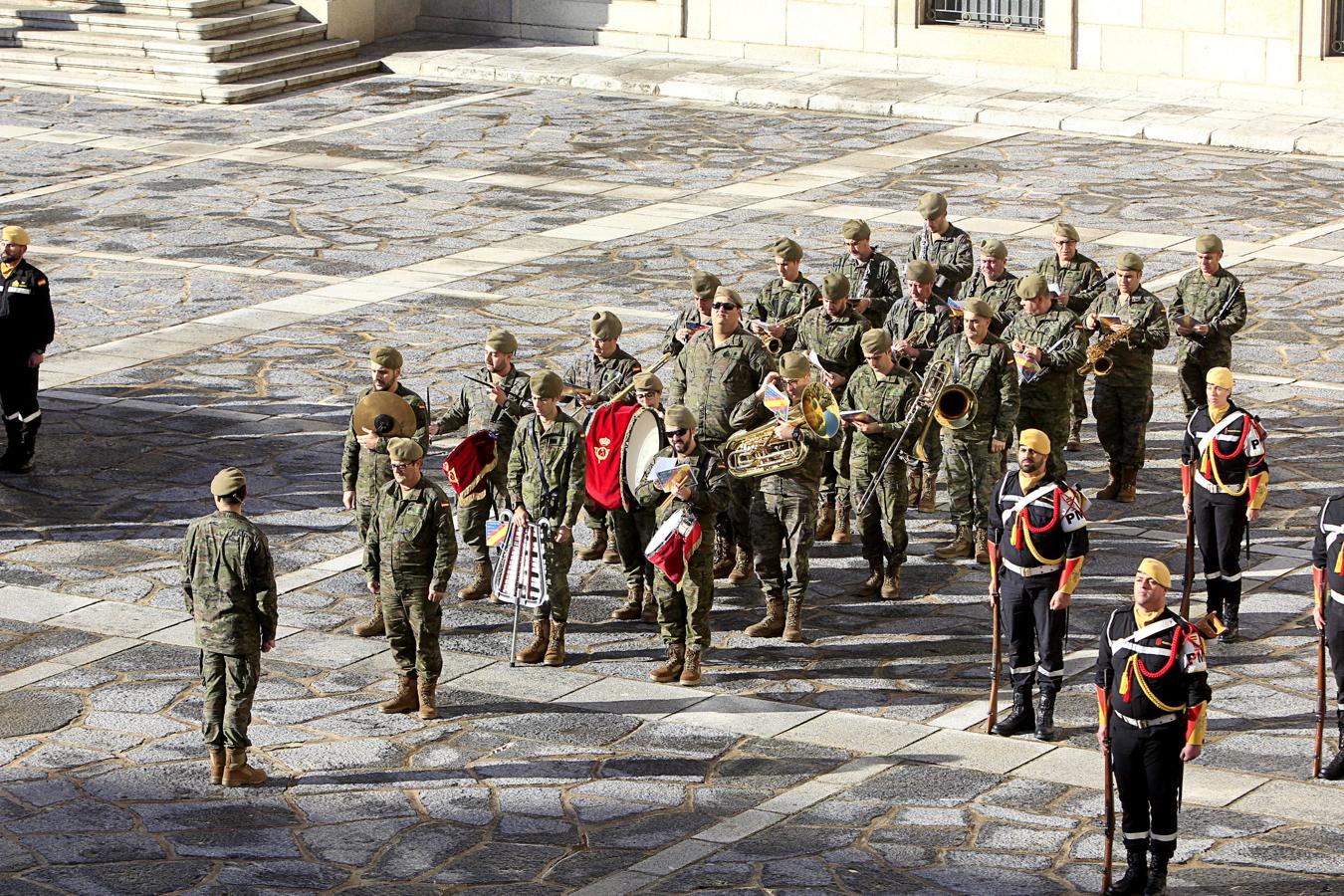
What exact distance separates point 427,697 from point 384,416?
6.27ft

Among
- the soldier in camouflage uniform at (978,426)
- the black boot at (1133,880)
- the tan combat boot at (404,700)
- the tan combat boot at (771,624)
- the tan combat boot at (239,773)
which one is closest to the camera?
the black boot at (1133,880)

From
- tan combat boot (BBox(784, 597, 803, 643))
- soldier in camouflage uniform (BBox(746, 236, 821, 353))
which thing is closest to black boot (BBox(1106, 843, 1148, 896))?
tan combat boot (BBox(784, 597, 803, 643))

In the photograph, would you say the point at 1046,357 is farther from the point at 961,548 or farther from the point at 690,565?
the point at 690,565

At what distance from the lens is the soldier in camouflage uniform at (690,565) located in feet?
40.1

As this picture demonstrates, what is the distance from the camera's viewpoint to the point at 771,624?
42.8ft

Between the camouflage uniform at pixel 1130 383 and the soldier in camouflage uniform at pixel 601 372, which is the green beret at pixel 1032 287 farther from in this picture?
the soldier in camouflage uniform at pixel 601 372

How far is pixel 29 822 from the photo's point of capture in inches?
407

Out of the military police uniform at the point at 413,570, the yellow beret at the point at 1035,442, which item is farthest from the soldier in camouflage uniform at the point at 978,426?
the military police uniform at the point at 413,570

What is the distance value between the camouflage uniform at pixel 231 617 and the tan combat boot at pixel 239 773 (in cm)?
4

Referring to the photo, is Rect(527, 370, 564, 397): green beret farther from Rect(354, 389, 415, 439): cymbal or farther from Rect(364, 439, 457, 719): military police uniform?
Rect(364, 439, 457, 719): military police uniform

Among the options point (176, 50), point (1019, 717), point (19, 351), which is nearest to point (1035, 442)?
point (1019, 717)

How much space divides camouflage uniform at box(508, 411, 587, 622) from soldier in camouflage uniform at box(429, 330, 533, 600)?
680mm

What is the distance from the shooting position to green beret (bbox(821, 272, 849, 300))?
1457cm

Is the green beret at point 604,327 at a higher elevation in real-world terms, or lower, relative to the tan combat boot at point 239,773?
higher
